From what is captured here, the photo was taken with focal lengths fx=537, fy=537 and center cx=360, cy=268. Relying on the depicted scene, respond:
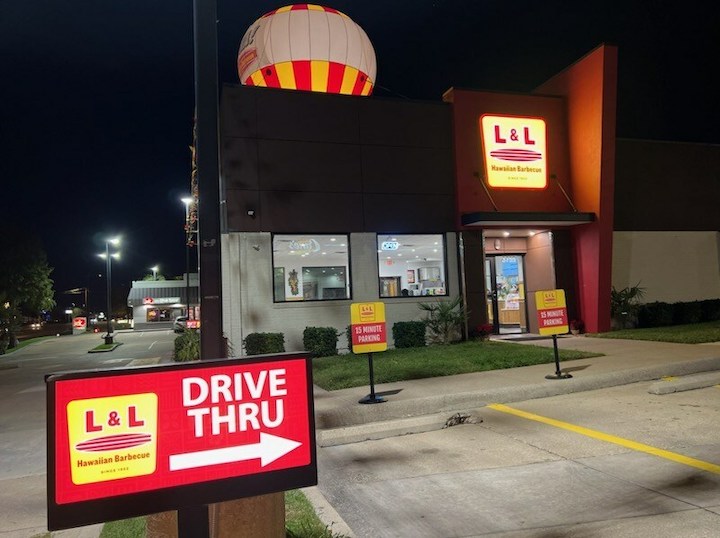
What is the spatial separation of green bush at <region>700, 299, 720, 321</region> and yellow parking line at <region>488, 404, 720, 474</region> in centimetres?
1391

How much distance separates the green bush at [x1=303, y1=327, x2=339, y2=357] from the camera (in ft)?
48.2

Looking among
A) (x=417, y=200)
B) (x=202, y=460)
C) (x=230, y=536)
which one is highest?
(x=417, y=200)

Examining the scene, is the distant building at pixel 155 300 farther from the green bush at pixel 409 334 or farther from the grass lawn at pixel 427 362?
the grass lawn at pixel 427 362

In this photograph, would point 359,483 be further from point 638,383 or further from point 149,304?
point 149,304

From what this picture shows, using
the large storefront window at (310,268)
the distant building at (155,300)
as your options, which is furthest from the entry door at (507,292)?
the distant building at (155,300)

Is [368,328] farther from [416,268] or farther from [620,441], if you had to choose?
[416,268]

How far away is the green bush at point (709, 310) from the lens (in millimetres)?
18484

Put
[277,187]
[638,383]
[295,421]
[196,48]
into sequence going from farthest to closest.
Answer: [277,187] → [638,383] → [196,48] → [295,421]

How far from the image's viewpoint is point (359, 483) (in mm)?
5418

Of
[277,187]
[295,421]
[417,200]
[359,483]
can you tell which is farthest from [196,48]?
[417,200]

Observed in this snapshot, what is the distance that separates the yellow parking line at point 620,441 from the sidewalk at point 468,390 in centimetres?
67

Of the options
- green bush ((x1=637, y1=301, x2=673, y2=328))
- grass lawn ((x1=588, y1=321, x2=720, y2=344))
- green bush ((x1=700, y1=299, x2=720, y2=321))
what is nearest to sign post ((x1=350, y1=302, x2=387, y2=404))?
grass lawn ((x1=588, y1=321, x2=720, y2=344))

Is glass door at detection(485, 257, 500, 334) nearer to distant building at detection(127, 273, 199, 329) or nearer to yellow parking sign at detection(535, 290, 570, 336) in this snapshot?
yellow parking sign at detection(535, 290, 570, 336)

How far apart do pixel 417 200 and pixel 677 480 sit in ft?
41.1
